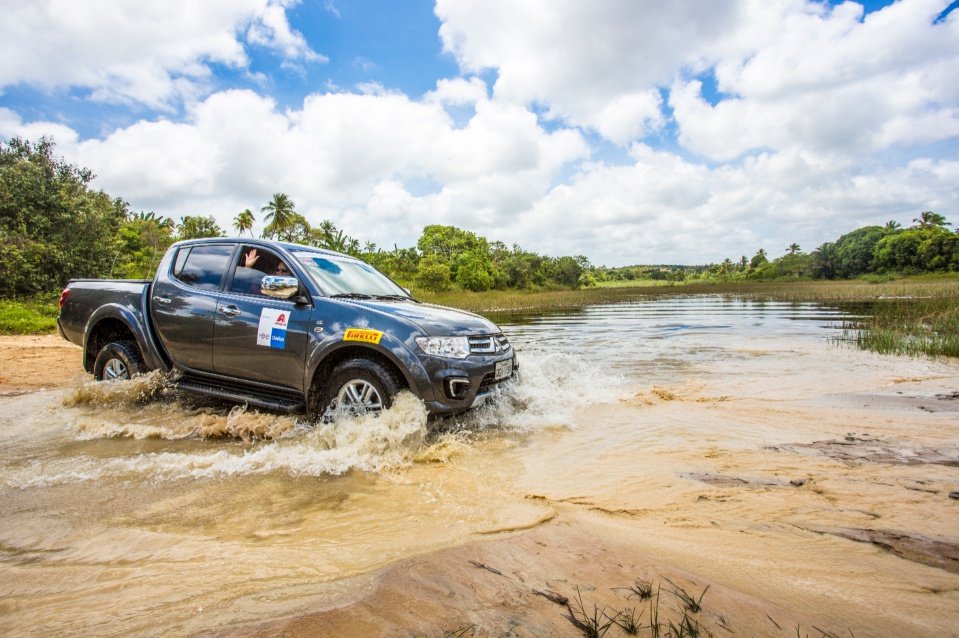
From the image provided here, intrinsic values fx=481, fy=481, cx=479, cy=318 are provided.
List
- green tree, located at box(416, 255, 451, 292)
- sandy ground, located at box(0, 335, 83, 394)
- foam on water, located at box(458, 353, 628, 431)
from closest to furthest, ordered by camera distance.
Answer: foam on water, located at box(458, 353, 628, 431) < sandy ground, located at box(0, 335, 83, 394) < green tree, located at box(416, 255, 451, 292)

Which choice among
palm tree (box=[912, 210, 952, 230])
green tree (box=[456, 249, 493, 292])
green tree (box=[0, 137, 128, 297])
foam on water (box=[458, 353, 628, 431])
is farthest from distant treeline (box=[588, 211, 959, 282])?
green tree (box=[0, 137, 128, 297])

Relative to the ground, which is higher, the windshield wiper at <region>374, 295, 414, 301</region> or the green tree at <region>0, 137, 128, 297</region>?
the green tree at <region>0, 137, 128, 297</region>

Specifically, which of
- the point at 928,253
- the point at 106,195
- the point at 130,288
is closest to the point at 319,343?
the point at 130,288

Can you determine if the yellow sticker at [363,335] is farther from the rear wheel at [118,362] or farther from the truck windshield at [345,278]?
the rear wheel at [118,362]

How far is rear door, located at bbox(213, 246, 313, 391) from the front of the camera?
14.2 feet

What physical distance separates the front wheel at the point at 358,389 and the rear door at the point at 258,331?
0.34 metres

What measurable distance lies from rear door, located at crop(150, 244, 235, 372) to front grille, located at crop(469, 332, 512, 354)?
8.67 ft

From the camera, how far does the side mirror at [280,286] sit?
4266 mm

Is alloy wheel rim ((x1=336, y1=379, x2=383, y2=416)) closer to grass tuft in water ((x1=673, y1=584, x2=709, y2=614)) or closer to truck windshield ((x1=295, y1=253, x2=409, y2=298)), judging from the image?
truck windshield ((x1=295, y1=253, x2=409, y2=298))

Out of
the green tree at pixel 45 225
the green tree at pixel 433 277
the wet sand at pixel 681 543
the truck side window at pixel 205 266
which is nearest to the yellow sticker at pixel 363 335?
the wet sand at pixel 681 543

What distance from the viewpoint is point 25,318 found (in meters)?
13.8

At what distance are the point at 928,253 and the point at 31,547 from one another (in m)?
93.3

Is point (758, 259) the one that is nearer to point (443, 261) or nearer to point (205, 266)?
point (443, 261)

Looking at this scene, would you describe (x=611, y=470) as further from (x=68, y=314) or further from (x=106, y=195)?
(x=106, y=195)
